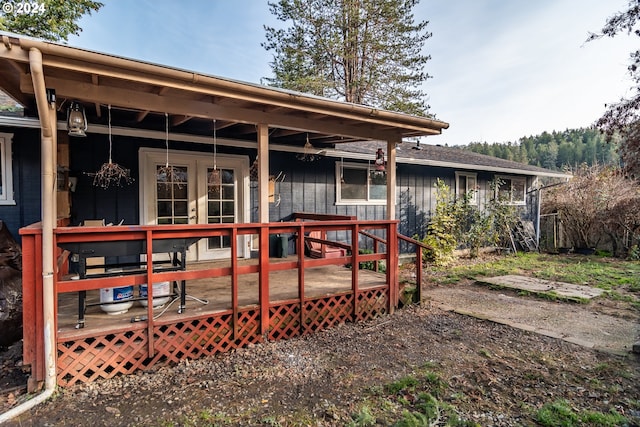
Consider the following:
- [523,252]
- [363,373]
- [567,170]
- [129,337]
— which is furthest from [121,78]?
[567,170]

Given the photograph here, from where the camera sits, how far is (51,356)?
263cm

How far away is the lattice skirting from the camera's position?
9.16ft

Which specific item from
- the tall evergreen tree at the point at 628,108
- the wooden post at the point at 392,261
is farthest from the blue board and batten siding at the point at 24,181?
the tall evergreen tree at the point at 628,108

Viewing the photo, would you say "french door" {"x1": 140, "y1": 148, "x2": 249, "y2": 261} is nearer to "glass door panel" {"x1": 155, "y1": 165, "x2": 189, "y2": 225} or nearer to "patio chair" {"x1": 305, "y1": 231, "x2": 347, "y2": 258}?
"glass door panel" {"x1": 155, "y1": 165, "x2": 189, "y2": 225}

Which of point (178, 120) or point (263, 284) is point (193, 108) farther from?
point (263, 284)

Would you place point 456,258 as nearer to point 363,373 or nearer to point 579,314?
point 579,314

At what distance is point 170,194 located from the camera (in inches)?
217

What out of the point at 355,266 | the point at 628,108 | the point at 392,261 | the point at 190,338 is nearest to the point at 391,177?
the point at 392,261

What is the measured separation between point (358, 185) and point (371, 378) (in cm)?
509

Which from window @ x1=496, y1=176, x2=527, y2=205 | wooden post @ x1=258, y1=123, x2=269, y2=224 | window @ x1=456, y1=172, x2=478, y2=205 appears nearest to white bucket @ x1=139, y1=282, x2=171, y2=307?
wooden post @ x1=258, y1=123, x2=269, y2=224

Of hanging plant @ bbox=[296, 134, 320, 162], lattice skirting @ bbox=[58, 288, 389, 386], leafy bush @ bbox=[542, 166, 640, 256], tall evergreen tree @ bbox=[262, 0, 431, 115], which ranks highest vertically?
tall evergreen tree @ bbox=[262, 0, 431, 115]

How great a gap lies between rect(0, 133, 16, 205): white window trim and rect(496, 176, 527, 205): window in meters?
10.5

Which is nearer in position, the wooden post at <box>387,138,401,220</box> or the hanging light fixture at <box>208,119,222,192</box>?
the wooden post at <box>387,138,401,220</box>

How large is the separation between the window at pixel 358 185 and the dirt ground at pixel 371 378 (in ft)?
A: 11.3
